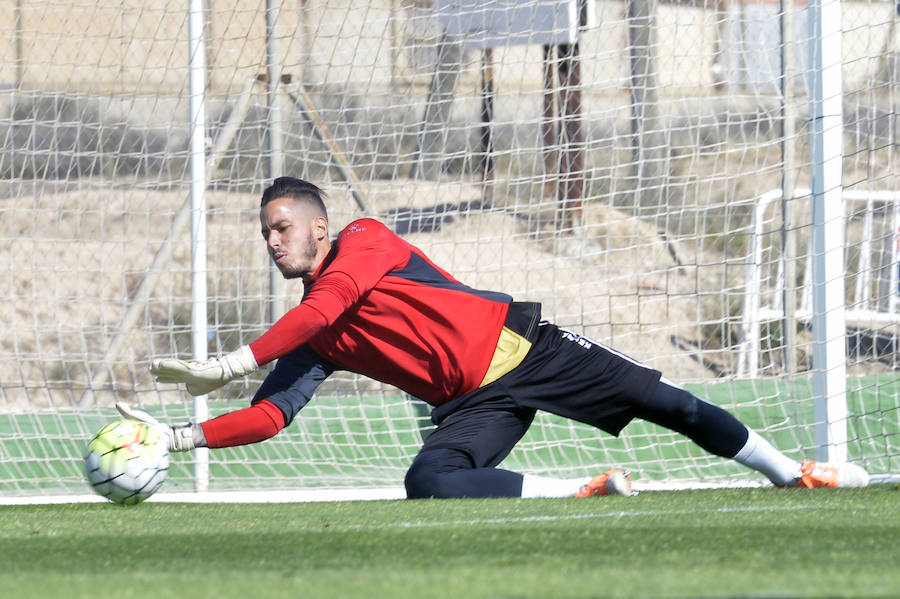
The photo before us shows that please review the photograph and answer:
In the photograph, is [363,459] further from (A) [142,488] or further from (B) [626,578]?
(B) [626,578]

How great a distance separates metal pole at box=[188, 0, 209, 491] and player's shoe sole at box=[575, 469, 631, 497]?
A: 7.20 feet

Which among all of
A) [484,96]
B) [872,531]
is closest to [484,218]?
[484,96]

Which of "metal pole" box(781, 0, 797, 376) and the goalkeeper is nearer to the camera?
the goalkeeper

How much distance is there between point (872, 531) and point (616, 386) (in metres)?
1.31

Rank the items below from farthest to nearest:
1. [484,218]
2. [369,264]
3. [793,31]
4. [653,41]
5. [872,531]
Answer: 1. [484,218]
2. [653,41]
3. [793,31]
4. [369,264]
5. [872,531]

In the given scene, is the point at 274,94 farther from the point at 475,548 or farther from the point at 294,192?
the point at 475,548

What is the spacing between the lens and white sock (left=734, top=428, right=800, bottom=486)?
4.58 metres

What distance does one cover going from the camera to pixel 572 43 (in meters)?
6.62

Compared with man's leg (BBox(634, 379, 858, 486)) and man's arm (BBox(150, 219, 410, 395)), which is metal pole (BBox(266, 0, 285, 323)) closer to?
man's arm (BBox(150, 219, 410, 395))

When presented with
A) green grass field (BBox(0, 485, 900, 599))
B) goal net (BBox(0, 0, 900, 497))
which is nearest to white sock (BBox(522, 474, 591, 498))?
green grass field (BBox(0, 485, 900, 599))

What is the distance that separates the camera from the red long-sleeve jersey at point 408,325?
4418mm

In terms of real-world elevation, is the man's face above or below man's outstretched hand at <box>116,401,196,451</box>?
above

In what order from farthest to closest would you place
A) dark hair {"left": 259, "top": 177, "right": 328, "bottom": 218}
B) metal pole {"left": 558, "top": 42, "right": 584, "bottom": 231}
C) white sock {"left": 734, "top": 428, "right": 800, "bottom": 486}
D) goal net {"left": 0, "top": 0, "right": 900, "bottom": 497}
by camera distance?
1. metal pole {"left": 558, "top": 42, "right": 584, "bottom": 231}
2. goal net {"left": 0, "top": 0, "right": 900, "bottom": 497}
3. white sock {"left": 734, "top": 428, "right": 800, "bottom": 486}
4. dark hair {"left": 259, "top": 177, "right": 328, "bottom": 218}

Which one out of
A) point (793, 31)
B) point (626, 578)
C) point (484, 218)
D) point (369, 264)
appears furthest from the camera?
point (484, 218)
